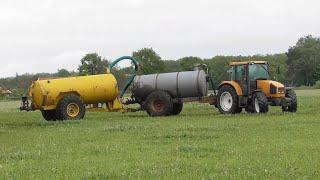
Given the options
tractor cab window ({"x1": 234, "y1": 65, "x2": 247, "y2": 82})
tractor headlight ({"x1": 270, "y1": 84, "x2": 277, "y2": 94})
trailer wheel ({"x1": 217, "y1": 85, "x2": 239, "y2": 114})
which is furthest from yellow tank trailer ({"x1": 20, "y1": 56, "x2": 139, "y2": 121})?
tractor headlight ({"x1": 270, "y1": 84, "x2": 277, "y2": 94})

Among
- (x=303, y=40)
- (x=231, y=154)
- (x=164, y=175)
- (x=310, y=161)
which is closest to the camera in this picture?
(x=164, y=175)

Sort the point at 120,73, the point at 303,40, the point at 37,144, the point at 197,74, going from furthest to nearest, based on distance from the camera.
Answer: the point at 303,40 < the point at 120,73 < the point at 197,74 < the point at 37,144

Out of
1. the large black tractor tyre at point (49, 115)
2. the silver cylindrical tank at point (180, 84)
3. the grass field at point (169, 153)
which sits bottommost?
the grass field at point (169, 153)

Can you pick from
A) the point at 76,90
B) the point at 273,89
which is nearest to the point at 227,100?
the point at 273,89

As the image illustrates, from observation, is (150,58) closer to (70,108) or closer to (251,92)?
(251,92)

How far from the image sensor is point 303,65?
130750 millimetres

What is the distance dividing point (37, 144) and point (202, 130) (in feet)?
16.1

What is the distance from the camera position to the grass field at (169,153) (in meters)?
9.61

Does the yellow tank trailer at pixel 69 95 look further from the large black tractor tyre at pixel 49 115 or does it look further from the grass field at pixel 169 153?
the grass field at pixel 169 153

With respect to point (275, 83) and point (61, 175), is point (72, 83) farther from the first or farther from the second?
point (61, 175)

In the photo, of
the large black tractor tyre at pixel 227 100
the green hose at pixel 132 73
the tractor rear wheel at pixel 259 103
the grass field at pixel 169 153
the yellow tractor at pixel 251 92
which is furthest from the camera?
the green hose at pixel 132 73

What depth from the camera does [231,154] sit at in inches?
465

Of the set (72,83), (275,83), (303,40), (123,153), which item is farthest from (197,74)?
(303,40)

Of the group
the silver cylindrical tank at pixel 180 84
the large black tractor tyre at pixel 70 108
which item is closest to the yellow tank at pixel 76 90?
the large black tractor tyre at pixel 70 108
